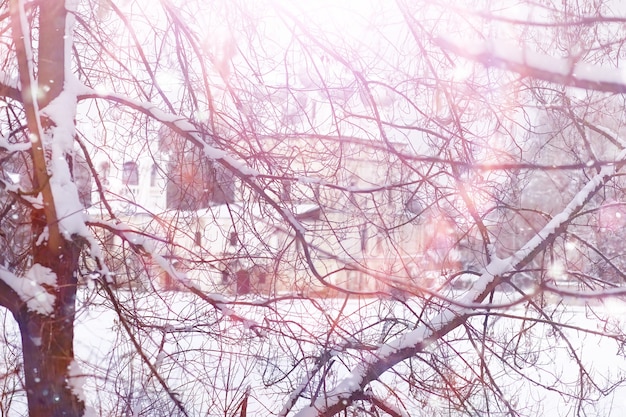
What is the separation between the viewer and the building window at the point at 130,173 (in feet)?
14.0

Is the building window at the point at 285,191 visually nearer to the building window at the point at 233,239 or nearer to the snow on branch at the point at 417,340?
the building window at the point at 233,239

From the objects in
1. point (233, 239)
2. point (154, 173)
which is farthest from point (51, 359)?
point (154, 173)

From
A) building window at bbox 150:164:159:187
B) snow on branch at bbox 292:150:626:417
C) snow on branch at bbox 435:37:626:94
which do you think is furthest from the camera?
building window at bbox 150:164:159:187

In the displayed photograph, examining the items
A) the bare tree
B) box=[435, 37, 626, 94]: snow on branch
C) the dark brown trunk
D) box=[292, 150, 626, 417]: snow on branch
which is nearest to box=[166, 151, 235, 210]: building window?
the bare tree

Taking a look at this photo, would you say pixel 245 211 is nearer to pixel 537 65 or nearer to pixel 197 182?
pixel 197 182

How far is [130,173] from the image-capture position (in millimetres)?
4207

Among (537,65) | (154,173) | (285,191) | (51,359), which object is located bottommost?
(537,65)

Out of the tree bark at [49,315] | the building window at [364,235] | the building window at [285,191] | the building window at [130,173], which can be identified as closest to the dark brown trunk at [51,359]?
the tree bark at [49,315]

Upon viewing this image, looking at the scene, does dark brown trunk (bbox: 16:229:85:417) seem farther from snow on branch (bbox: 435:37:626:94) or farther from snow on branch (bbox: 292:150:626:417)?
snow on branch (bbox: 435:37:626:94)

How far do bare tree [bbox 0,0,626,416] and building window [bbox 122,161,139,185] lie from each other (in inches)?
1.1

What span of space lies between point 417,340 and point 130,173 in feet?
7.63

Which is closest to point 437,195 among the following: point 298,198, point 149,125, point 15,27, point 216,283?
point 298,198

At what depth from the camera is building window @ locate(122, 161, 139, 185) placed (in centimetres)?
426

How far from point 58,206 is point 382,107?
7.44ft
